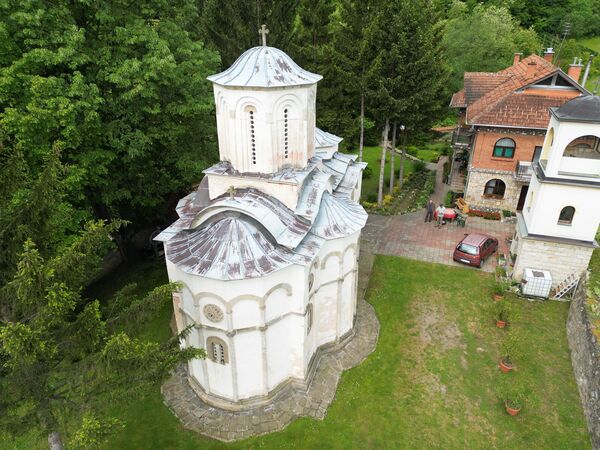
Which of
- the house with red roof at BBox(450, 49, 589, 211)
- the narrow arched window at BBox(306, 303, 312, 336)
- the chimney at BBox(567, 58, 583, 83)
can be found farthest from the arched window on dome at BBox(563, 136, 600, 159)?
the narrow arched window at BBox(306, 303, 312, 336)

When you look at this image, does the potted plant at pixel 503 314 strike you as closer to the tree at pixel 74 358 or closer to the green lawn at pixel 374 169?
the green lawn at pixel 374 169

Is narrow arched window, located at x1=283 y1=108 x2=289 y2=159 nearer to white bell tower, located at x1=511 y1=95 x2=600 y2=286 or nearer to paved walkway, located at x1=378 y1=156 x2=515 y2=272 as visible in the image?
paved walkway, located at x1=378 y1=156 x2=515 y2=272

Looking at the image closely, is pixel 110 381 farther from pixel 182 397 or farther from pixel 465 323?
pixel 465 323

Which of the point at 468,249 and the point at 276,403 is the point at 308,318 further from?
the point at 468,249

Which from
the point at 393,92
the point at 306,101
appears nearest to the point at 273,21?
the point at 393,92

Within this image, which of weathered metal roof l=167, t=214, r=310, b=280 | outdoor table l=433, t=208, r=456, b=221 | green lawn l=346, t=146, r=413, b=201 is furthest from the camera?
green lawn l=346, t=146, r=413, b=201

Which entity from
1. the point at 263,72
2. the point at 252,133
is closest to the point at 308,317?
the point at 252,133
